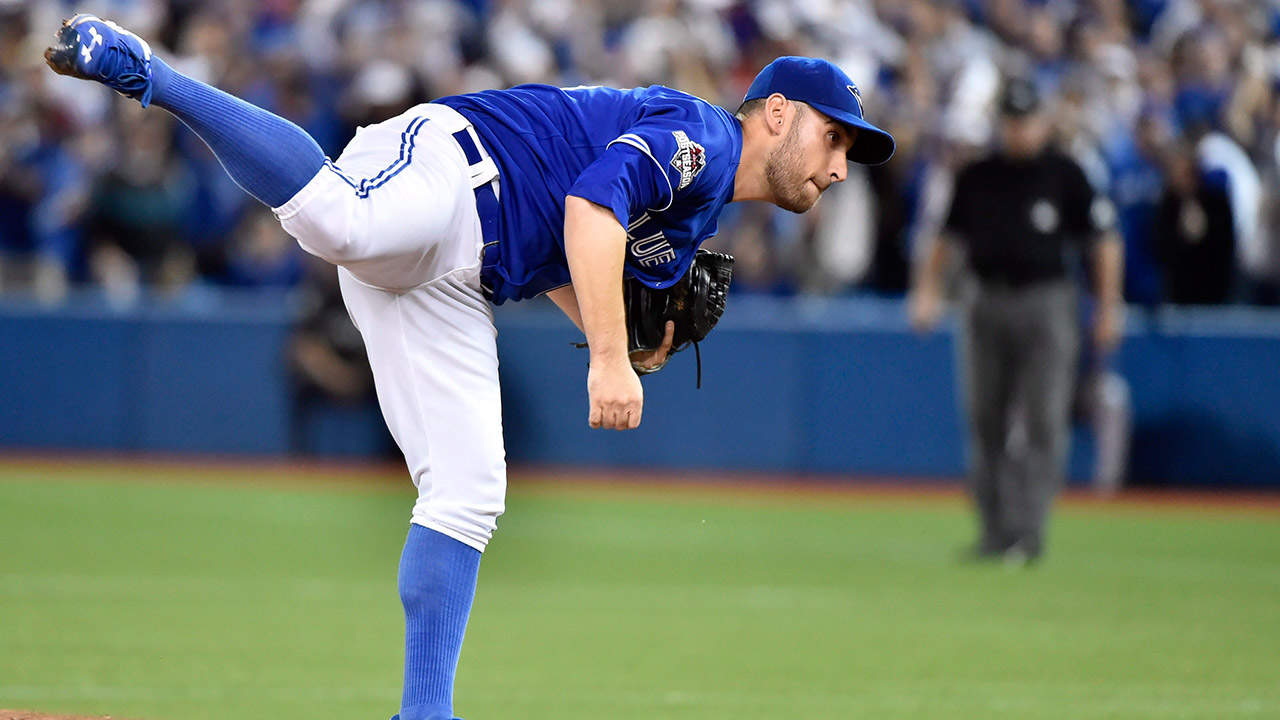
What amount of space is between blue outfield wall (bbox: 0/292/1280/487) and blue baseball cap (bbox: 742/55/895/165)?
870 cm

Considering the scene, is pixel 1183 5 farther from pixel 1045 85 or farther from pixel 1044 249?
pixel 1044 249

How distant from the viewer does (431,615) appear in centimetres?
412

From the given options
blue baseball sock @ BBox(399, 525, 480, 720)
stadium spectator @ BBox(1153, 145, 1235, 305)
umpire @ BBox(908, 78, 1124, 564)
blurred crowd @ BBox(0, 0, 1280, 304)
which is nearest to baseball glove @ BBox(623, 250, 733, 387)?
blue baseball sock @ BBox(399, 525, 480, 720)

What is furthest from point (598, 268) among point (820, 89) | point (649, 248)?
point (820, 89)

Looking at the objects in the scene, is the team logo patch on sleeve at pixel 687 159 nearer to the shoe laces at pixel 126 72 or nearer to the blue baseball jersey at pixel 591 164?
the blue baseball jersey at pixel 591 164

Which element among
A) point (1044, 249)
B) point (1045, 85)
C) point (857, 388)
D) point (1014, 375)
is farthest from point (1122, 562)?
→ point (1045, 85)

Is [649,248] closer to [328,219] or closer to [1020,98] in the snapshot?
[328,219]

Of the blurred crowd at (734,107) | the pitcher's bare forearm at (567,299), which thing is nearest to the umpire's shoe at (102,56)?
the pitcher's bare forearm at (567,299)

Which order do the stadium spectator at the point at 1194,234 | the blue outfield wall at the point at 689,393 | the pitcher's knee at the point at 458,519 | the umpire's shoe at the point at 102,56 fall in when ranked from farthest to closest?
the blue outfield wall at the point at 689,393 < the stadium spectator at the point at 1194,234 < the pitcher's knee at the point at 458,519 < the umpire's shoe at the point at 102,56

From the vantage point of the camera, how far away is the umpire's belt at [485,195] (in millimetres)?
4238

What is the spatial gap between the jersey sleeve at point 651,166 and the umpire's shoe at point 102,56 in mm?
1083

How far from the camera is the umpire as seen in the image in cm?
958

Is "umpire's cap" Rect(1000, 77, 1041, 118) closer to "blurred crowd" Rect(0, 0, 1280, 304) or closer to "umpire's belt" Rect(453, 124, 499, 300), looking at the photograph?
"blurred crowd" Rect(0, 0, 1280, 304)

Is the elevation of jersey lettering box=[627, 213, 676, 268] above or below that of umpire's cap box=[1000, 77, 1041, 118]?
below
